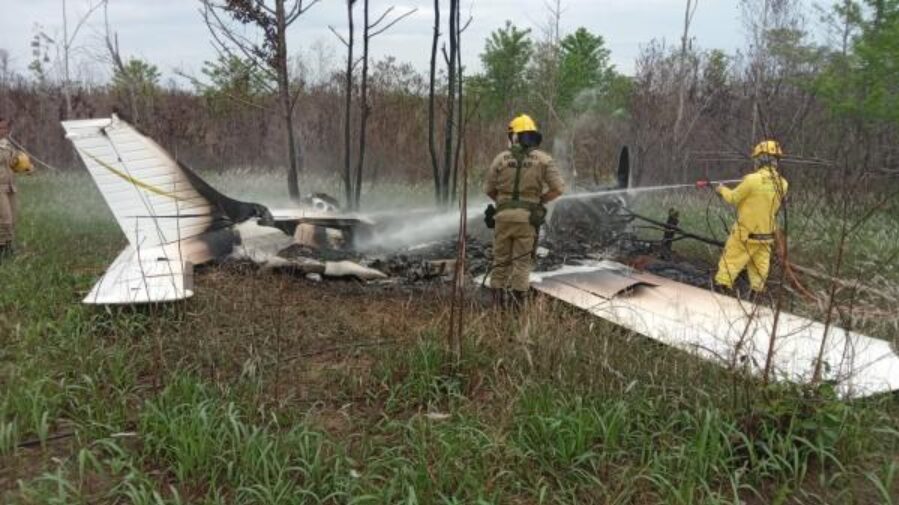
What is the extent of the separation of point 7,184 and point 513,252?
637 cm

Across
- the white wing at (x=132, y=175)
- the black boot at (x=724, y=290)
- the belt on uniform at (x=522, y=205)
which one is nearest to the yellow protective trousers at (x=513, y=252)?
the belt on uniform at (x=522, y=205)

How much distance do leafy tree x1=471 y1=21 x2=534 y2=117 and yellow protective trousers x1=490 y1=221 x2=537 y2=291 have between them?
17.5m

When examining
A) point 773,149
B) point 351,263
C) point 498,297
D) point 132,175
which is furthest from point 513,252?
point 132,175

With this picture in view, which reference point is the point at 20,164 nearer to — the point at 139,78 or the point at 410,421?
the point at 410,421

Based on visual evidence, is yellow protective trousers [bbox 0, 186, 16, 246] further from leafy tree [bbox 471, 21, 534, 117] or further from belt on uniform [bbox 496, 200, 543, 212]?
leafy tree [bbox 471, 21, 534, 117]

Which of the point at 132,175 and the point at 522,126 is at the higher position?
the point at 522,126

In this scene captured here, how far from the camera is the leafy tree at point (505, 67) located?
23.8m

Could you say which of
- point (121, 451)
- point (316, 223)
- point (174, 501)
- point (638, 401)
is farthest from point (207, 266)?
point (638, 401)

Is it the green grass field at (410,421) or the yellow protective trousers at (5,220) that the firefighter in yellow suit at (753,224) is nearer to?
the green grass field at (410,421)

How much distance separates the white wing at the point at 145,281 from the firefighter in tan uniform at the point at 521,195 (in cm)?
292

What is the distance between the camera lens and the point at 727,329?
5.09 meters

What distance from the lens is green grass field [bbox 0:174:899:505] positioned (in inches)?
125

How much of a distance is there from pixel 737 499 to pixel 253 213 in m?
6.59

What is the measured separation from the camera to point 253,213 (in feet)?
26.7
